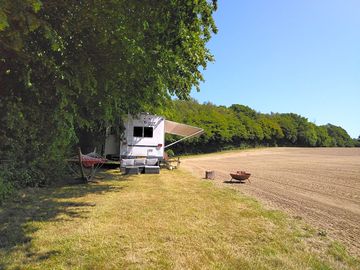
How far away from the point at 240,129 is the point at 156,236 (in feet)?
151

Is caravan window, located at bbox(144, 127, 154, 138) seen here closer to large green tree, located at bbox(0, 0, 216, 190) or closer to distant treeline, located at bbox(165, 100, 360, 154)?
large green tree, located at bbox(0, 0, 216, 190)

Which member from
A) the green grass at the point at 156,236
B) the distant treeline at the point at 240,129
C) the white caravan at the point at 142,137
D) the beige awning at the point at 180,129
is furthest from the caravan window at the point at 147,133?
the distant treeline at the point at 240,129

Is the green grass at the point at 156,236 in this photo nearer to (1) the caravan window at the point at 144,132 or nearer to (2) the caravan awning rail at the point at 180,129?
(1) the caravan window at the point at 144,132

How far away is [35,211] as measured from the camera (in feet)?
25.8

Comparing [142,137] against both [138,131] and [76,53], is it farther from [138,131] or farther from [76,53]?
[76,53]

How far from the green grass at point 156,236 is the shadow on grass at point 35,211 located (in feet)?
0.05

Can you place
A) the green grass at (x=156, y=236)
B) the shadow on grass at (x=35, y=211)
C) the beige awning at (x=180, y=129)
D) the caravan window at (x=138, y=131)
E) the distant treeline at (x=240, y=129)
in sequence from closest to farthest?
the green grass at (x=156, y=236) < the shadow on grass at (x=35, y=211) < the caravan window at (x=138, y=131) < the beige awning at (x=180, y=129) < the distant treeline at (x=240, y=129)

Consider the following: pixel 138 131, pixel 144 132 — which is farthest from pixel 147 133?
pixel 138 131

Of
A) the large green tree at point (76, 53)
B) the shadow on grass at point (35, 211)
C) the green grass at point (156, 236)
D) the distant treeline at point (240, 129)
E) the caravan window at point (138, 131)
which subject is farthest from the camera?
the distant treeline at point (240, 129)

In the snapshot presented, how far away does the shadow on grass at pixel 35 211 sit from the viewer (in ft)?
17.8

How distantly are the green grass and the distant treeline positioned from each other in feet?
76.0

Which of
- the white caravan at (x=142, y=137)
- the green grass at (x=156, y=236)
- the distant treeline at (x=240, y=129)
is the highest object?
the distant treeline at (x=240, y=129)

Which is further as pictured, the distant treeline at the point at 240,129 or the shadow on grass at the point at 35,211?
the distant treeline at the point at 240,129

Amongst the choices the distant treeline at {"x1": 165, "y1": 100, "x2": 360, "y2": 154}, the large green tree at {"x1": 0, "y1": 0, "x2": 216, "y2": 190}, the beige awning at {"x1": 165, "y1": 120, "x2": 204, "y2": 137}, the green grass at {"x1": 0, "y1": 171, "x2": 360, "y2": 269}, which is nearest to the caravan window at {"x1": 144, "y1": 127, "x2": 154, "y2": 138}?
the beige awning at {"x1": 165, "y1": 120, "x2": 204, "y2": 137}
